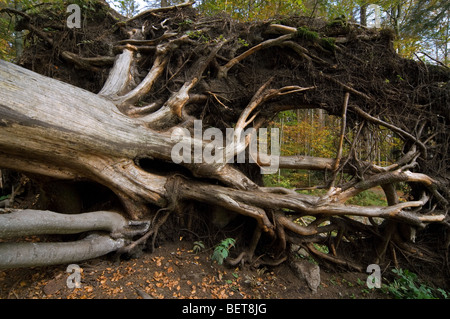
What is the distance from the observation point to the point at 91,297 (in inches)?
91.3

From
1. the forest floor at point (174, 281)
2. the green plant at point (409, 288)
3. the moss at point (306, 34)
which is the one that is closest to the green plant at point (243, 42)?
the moss at point (306, 34)

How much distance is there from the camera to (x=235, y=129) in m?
3.44

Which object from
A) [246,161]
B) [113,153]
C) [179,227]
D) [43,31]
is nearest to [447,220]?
[246,161]

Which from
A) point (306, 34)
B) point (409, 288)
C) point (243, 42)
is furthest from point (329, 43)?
point (409, 288)

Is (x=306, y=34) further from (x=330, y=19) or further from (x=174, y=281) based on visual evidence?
(x=174, y=281)

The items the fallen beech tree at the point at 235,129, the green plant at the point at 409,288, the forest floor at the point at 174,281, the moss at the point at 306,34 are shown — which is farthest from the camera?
the moss at the point at 306,34

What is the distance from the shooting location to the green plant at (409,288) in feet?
10.7

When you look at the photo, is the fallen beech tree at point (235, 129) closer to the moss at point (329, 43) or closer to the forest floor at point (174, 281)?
the moss at point (329, 43)

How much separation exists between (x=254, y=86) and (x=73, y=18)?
3.93 metres

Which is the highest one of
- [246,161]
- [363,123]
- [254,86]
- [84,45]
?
[84,45]

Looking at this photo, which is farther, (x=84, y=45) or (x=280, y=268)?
(x=84, y=45)

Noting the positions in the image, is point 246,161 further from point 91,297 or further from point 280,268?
point 91,297

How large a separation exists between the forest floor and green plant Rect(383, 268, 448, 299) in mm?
190

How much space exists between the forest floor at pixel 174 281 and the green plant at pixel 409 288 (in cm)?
19
